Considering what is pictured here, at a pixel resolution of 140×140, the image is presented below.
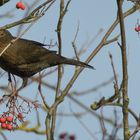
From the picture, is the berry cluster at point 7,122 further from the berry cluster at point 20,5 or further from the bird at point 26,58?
the bird at point 26,58

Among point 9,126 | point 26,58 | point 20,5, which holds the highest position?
point 20,5

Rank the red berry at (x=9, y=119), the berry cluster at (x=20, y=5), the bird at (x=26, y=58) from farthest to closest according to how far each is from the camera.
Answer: the bird at (x=26, y=58) → the berry cluster at (x=20, y=5) → the red berry at (x=9, y=119)

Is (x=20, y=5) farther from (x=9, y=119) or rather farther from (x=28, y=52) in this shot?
(x=28, y=52)

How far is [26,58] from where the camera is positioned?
6145 mm

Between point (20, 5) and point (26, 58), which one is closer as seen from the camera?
point (20, 5)

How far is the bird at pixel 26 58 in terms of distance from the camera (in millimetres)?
5598

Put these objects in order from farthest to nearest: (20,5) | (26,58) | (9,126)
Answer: (26,58) → (20,5) → (9,126)

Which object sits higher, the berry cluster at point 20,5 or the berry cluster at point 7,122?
the berry cluster at point 20,5

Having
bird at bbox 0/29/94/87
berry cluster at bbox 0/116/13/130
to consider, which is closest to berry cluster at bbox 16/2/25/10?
berry cluster at bbox 0/116/13/130

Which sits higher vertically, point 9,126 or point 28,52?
point 28,52

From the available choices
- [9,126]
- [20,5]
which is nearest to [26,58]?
[20,5]

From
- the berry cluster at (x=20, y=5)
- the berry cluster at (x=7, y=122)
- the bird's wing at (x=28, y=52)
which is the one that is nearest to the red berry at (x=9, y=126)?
the berry cluster at (x=7, y=122)

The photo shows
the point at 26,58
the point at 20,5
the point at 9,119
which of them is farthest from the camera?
the point at 26,58

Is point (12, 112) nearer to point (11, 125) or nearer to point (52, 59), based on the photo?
point (11, 125)
